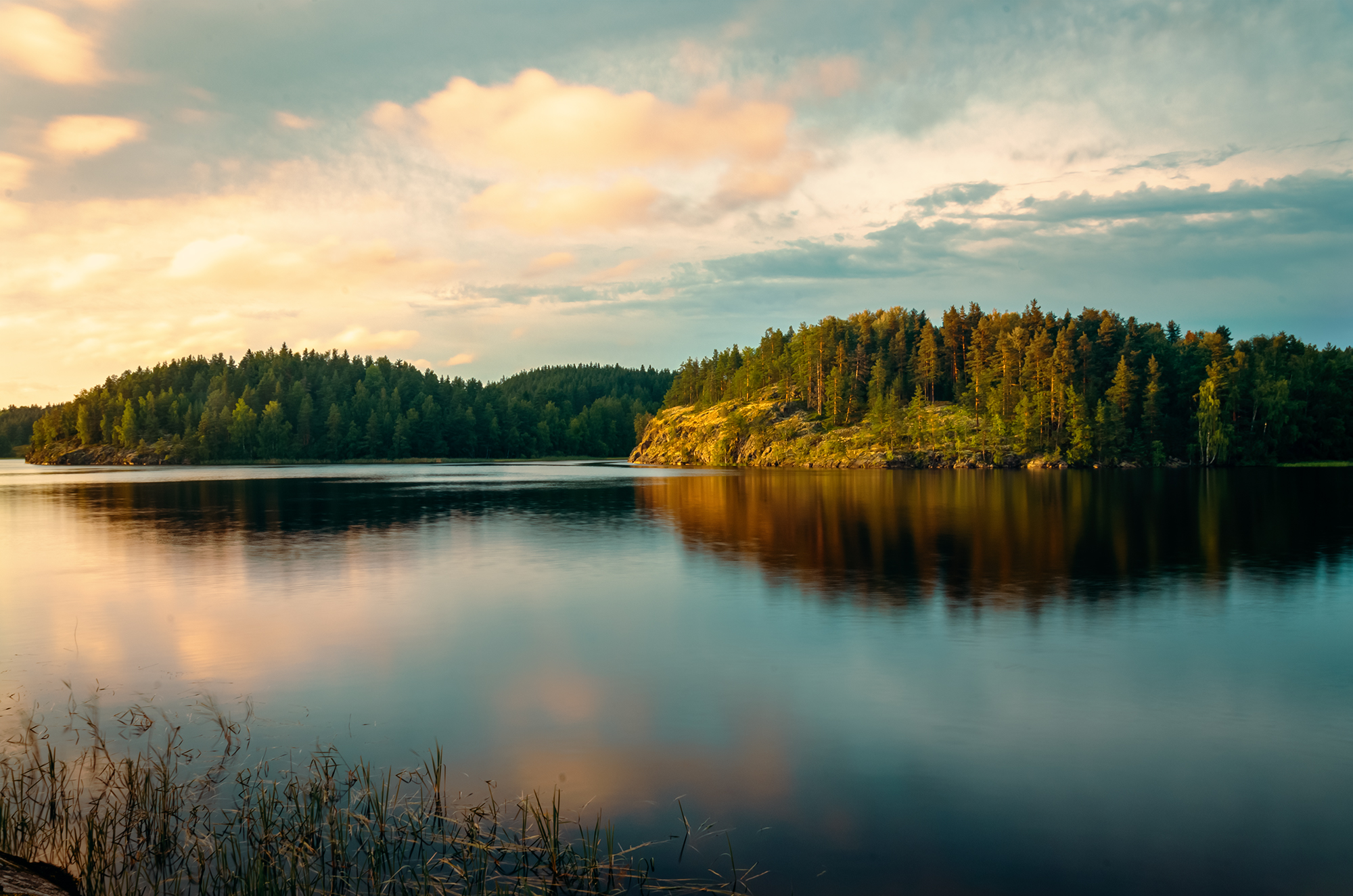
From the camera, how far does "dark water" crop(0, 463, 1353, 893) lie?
35.9 feet

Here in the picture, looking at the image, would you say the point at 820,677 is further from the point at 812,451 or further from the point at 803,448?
the point at 803,448

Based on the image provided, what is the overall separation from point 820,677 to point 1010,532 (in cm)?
3303

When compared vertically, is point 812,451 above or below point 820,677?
above

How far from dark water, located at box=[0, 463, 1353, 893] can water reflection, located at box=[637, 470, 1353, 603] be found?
419mm

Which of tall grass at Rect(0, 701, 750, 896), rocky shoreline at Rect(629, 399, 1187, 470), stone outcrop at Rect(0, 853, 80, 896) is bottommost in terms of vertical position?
tall grass at Rect(0, 701, 750, 896)

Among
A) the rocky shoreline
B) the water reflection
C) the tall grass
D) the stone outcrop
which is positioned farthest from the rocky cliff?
the stone outcrop

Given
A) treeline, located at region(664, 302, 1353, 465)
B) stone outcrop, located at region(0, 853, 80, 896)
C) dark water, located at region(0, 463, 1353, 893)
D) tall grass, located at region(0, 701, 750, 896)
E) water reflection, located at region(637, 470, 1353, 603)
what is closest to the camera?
stone outcrop, located at region(0, 853, 80, 896)

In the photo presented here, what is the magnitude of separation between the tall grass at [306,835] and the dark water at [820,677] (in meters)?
1.04

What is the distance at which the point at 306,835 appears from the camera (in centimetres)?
1040

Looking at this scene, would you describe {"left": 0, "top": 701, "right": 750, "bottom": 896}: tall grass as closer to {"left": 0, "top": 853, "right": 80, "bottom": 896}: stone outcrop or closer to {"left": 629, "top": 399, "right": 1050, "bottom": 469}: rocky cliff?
{"left": 0, "top": 853, "right": 80, "bottom": 896}: stone outcrop

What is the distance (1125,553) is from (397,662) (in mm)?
33891

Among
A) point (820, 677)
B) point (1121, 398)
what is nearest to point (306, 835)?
point (820, 677)

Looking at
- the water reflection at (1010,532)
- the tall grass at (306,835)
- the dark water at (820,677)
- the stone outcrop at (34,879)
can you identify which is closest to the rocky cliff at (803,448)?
the water reflection at (1010,532)

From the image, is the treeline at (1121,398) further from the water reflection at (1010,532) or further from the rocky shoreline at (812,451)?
the water reflection at (1010,532)
